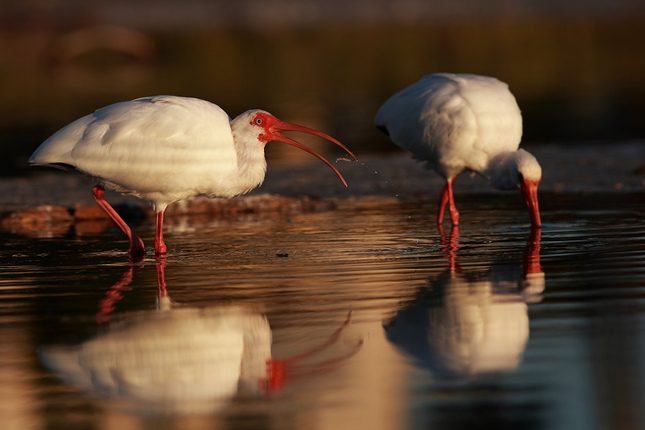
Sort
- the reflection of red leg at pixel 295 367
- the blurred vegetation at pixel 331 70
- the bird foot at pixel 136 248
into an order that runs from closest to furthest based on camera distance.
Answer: the reflection of red leg at pixel 295 367, the bird foot at pixel 136 248, the blurred vegetation at pixel 331 70

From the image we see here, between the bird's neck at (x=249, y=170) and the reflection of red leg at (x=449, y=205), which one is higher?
the bird's neck at (x=249, y=170)

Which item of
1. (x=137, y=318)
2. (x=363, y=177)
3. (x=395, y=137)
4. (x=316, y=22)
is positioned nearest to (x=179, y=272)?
(x=137, y=318)

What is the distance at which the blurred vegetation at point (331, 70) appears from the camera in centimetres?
2017

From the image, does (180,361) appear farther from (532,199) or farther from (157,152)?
(532,199)

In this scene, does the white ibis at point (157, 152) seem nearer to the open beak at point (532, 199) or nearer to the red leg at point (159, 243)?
the red leg at point (159, 243)

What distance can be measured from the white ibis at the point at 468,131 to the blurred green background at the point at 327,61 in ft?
20.4

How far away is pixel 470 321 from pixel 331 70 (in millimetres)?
29332

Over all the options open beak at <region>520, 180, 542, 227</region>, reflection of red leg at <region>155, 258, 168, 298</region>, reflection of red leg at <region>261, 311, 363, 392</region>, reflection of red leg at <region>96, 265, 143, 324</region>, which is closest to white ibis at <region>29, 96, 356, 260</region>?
reflection of red leg at <region>155, 258, 168, 298</region>

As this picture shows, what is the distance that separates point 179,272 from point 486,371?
3.17 m

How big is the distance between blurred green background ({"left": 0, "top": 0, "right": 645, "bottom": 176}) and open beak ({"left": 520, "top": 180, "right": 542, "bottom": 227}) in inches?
280

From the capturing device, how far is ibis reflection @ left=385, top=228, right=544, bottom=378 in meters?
4.98

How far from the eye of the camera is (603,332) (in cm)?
538

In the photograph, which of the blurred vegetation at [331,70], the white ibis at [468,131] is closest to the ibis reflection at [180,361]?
the white ibis at [468,131]

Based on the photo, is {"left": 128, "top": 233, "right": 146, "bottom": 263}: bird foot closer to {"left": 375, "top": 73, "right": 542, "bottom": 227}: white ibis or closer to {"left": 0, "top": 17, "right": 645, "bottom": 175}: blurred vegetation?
{"left": 375, "top": 73, "right": 542, "bottom": 227}: white ibis
